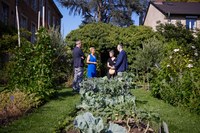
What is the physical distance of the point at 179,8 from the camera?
3591cm

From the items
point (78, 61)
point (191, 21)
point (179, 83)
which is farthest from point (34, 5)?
point (179, 83)

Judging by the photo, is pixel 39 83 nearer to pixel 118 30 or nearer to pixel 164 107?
pixel 164 107

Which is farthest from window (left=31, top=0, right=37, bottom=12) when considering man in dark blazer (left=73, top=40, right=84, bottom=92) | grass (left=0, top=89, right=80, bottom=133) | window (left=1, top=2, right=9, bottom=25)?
grass (left=0, top=89, right=80, bottom=133)

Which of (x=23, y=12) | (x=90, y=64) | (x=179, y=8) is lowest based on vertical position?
(x=90, y=64)

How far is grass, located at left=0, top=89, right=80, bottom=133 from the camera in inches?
249

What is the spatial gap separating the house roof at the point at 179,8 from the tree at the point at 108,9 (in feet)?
26.9

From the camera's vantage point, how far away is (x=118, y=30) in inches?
1005

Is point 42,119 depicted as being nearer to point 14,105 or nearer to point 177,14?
point 14,105

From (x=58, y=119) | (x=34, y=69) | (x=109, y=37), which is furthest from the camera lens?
(x=109, y=37)

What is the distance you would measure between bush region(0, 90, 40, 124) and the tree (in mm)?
37599

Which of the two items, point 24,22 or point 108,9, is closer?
point 24,22

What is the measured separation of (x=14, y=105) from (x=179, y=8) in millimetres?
30699

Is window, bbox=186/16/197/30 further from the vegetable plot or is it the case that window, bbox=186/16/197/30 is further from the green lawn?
the vegetable plot

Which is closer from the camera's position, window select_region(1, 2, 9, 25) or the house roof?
window select_region(1, 2, 9, 25)
